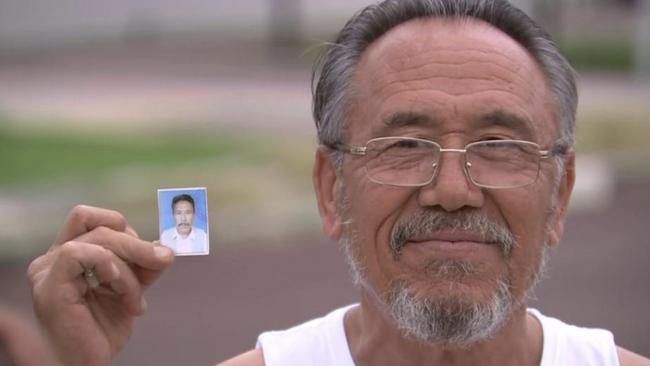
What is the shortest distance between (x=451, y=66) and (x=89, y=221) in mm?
914

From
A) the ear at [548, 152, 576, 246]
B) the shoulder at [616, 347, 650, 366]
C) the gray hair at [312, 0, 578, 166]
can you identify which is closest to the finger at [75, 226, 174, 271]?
the gray hair at [312, 0, 578, 166]

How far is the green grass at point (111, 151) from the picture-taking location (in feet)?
45.7

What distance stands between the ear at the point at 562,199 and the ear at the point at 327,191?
0.53m

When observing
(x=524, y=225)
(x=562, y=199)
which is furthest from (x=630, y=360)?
(x=524, y=225)

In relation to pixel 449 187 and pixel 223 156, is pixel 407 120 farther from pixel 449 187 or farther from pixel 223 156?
pixel 223 156

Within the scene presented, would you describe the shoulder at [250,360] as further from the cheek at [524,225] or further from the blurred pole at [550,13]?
the blurred pole at [550,13]

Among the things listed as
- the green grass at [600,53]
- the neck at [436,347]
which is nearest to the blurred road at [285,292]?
the neck at [436,347]

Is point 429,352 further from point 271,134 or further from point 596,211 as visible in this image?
point 271,134

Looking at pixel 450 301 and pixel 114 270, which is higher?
pixel 114 270

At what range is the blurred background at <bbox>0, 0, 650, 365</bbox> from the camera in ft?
31.5

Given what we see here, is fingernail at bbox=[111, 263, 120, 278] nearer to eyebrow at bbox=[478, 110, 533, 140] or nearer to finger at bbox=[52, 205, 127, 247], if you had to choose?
finger at bbox=[52, 205, 127, 247]

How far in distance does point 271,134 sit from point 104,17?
13.0 meters

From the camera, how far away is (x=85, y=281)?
8.63 ft

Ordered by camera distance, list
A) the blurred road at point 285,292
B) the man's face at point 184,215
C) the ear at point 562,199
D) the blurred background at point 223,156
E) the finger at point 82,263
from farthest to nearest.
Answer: the blurred background at point 223,156
the blurred road at point 285,292
the ear at point 562,199
the man's face at point 184,215
the finger at point 82,263
